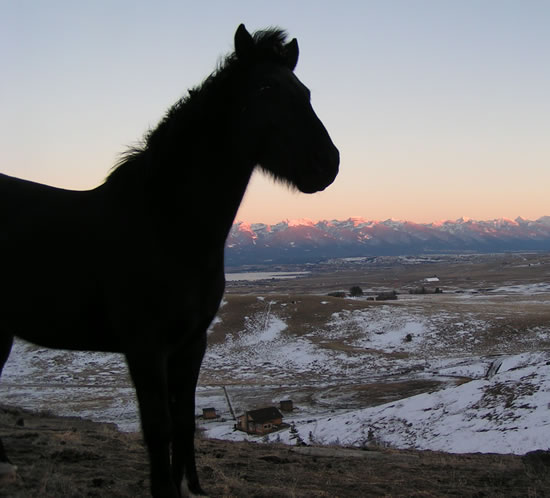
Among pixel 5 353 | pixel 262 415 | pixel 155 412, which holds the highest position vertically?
pixel 5 353

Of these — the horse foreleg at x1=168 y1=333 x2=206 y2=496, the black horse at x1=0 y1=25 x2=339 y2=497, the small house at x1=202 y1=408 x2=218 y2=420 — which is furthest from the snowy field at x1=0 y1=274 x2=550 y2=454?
the black horse at x1=0 y1=25 x2=339 y2=497

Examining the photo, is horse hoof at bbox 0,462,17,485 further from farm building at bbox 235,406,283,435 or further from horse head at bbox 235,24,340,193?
farm building at bbox 235,406,283,435

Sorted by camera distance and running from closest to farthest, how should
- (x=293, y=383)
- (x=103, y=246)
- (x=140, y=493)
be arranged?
1. (x=103, y=246)
2. (x=140, y=493)
3. (x=293, y=383)

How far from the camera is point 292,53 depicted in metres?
3.53

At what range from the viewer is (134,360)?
3.02m

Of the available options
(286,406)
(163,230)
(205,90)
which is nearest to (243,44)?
(205,90)

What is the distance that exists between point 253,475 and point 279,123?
4.28 metres

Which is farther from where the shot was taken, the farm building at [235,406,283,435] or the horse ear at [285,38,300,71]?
the farm building at [235,406,283,435]

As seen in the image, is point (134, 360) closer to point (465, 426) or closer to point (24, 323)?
point (24, 323)

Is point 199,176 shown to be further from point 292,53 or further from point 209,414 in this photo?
point 209,414

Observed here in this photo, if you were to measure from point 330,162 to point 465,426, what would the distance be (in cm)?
1708

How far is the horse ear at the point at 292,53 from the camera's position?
349cm

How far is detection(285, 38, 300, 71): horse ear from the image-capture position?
3487 millimetres

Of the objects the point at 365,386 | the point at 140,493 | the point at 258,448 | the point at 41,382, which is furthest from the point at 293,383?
the point at 140,493
